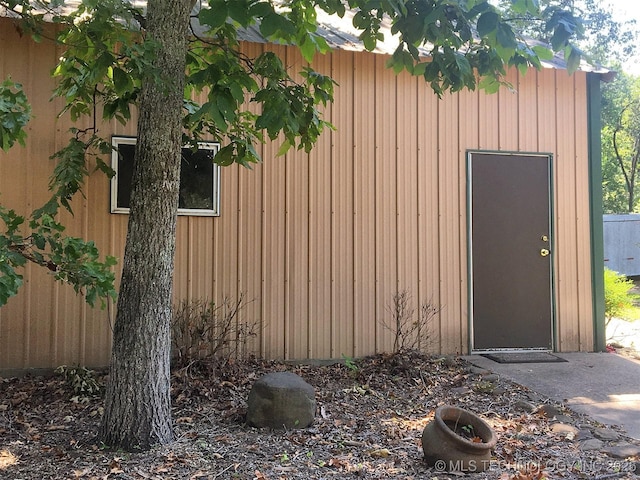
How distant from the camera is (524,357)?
5887 millimetres

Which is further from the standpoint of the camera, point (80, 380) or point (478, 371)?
point (478, 371)

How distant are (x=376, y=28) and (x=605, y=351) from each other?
15.4 ft

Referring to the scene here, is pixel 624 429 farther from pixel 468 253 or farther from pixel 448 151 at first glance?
pixel 448 151

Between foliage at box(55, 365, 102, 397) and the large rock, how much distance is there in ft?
5.03

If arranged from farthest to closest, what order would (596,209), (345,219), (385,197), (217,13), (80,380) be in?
(596,209), (385,197), (345,219), (80,380), (217,13)

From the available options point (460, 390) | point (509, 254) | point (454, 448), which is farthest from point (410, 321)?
point (454, 448)

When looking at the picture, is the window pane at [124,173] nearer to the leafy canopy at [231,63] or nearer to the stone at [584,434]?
the leafy canopy at [231,63]

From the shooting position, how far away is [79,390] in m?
4.51

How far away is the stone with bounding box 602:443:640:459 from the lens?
3357 mm

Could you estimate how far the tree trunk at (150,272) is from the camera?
3.32 m

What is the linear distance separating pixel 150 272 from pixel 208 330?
175 centimetres

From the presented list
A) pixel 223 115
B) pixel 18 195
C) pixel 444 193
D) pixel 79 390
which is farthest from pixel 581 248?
pixel 18 195

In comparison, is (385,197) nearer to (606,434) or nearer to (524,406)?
(524,406)

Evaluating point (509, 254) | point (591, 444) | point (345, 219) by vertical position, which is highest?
point (345, 219)
